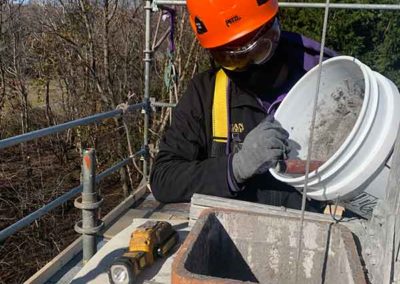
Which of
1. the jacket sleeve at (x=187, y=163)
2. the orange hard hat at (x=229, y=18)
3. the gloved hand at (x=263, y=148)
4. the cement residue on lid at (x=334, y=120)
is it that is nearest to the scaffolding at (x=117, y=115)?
the jacket sleeve at (x=187, y=163)

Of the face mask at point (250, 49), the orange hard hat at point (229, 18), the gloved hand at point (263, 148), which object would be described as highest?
the orange hard hat at point (229, 18)

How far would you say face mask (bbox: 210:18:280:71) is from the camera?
1766 millimetres

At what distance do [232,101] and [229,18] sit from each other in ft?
1.27

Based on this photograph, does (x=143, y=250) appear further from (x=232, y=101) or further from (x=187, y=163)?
(x=232, y=101)

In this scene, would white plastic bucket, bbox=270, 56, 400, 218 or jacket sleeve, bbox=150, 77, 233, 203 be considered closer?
white plastic bucket, bbox=270, 56, 400, 218

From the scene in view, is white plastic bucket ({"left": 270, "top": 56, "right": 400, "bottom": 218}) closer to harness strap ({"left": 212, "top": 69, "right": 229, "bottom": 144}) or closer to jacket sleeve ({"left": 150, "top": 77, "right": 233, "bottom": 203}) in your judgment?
jacket sleeve ({"left": 150, "top": 77, "right": 233, "bottom": 203})

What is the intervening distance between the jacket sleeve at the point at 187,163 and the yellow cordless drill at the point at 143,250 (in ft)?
1.22

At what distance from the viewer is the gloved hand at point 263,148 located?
4.72 feet

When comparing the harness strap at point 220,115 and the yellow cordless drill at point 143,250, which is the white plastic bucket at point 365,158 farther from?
the harness strap at point 220,115

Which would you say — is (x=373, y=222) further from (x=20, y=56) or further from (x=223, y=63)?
(x=20, y=56)

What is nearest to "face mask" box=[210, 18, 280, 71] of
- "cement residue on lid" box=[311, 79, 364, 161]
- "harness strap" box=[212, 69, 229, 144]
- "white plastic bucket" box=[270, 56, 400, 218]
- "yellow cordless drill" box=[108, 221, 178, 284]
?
"harness strap" box=[212, 69, 229, 144]

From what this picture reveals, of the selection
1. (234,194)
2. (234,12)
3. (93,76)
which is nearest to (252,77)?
(234,12)

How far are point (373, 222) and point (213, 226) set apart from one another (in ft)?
1.19

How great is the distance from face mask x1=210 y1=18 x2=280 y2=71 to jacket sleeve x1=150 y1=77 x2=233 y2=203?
257mm
